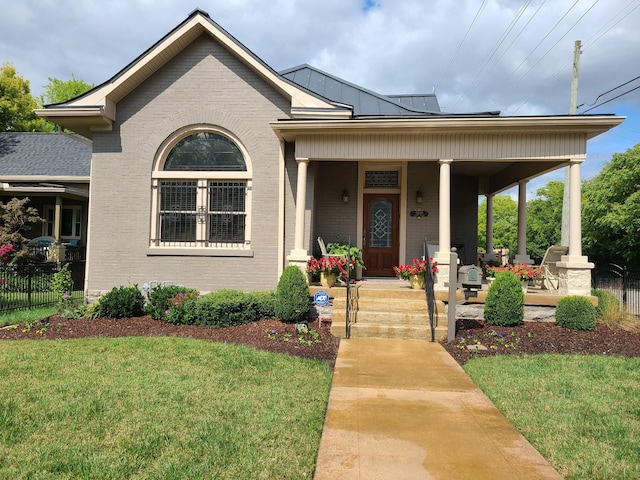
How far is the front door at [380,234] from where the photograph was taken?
1059 centimetres

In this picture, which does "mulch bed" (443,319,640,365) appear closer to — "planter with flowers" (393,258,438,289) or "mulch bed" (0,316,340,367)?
"planter with flowers" (393,258,438,289)

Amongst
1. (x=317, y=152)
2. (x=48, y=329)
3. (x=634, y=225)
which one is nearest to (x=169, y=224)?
(x=48, y=329)

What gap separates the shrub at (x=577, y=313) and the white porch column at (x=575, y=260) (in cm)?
46

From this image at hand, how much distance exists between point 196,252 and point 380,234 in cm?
452

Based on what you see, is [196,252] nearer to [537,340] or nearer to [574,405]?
[537,340]

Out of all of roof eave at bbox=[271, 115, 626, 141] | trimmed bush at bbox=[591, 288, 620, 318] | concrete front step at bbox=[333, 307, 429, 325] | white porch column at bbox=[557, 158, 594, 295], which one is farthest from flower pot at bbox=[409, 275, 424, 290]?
trimmed bush at bbox=[591, 288, 620, 318]

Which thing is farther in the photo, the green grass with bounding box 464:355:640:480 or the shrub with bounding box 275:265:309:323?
the shrub with bounding box 275:265:309:323

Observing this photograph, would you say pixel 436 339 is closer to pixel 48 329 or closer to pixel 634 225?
pixel 48 329

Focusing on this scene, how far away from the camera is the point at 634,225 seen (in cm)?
1628

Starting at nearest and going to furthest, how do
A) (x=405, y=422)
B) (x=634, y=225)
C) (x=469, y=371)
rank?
(x=405, y=422), (x=469, y=371), (x=634, y=225)

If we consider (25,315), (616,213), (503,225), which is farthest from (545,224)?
(25,315)

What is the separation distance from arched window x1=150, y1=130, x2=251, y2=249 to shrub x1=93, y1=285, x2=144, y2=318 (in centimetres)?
140

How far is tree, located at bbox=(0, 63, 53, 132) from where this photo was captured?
25984mm

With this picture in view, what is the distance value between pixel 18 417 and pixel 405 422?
11.2 feet
